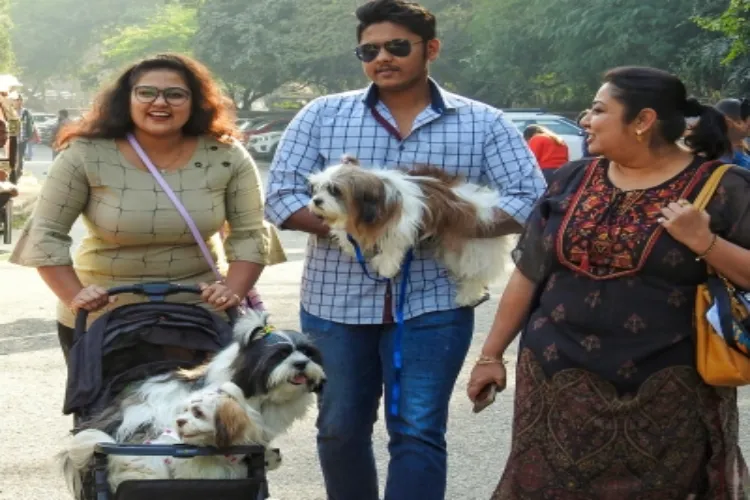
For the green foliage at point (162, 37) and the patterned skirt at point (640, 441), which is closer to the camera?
the patterned skirt at point (640, 441)

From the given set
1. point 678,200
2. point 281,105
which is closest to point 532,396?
point 678,200

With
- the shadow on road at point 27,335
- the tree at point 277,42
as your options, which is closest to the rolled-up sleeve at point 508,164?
the shadow on road at point 27,335

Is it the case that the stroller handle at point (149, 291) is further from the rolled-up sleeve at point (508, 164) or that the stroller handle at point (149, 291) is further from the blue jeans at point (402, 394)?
the rolled-up sleeve at point (508, 164)

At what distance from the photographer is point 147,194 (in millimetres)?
5062

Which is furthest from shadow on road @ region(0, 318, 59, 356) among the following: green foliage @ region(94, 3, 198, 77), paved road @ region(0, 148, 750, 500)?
green foliage @ region(94, 3, 198, 77)

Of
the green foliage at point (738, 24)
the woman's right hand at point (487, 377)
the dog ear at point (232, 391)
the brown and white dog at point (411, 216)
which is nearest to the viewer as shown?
the dog ear at point (232, 391)

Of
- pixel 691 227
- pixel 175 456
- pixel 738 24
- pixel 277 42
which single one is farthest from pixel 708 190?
pixel 277 42

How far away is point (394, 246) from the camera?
15.7 feet

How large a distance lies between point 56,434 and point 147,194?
9.94ft

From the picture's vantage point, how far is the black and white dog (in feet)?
13.8

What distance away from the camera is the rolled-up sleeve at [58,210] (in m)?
5.04

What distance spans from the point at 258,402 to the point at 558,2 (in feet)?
119

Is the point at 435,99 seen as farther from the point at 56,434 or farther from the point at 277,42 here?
the point at 277,42

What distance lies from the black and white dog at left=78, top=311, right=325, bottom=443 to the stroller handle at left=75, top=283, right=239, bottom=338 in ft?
1.73
